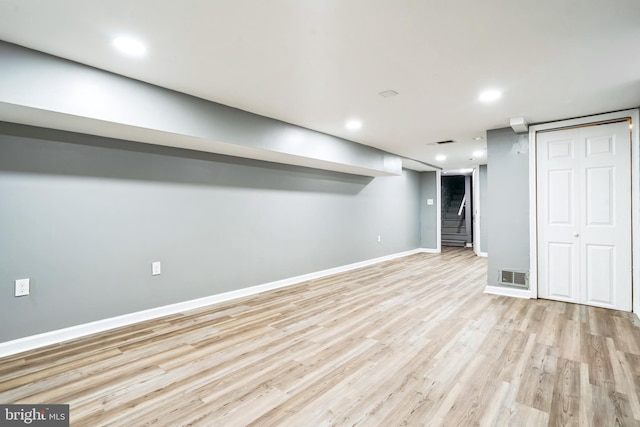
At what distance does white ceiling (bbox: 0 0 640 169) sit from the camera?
5.81 ft

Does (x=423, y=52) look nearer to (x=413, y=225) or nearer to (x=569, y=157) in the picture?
(x=569, y=157)

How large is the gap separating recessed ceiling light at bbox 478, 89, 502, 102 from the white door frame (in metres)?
1.37

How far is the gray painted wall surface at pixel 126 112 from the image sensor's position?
84.8 inches

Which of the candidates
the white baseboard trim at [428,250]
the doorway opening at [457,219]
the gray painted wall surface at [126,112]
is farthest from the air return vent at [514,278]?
the doorway opening at [457,219]

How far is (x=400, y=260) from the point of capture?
7.11 m

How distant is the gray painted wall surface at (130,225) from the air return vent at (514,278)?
288 centimetres

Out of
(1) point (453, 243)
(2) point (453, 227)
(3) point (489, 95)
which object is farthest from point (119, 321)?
(2) point (453, 227)

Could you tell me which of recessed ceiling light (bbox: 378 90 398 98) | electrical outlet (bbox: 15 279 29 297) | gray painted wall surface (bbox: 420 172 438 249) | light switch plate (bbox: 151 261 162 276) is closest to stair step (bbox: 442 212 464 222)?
gray painted wall surface (bbox: 420 172 438 249)

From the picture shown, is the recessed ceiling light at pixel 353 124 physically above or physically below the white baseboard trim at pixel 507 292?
above

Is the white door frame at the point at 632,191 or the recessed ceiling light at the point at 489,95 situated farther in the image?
the white door frame at the point at 632,191

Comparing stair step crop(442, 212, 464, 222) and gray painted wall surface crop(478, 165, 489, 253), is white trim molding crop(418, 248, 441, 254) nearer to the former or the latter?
gray painted wall surface crop(478, 165, 489, 253)

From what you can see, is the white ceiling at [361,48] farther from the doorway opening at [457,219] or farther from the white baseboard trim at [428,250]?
the doorway opening at [457,219]

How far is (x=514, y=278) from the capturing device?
13.8ft

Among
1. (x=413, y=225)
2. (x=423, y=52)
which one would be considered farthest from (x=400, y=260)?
(x=423, y=52)
